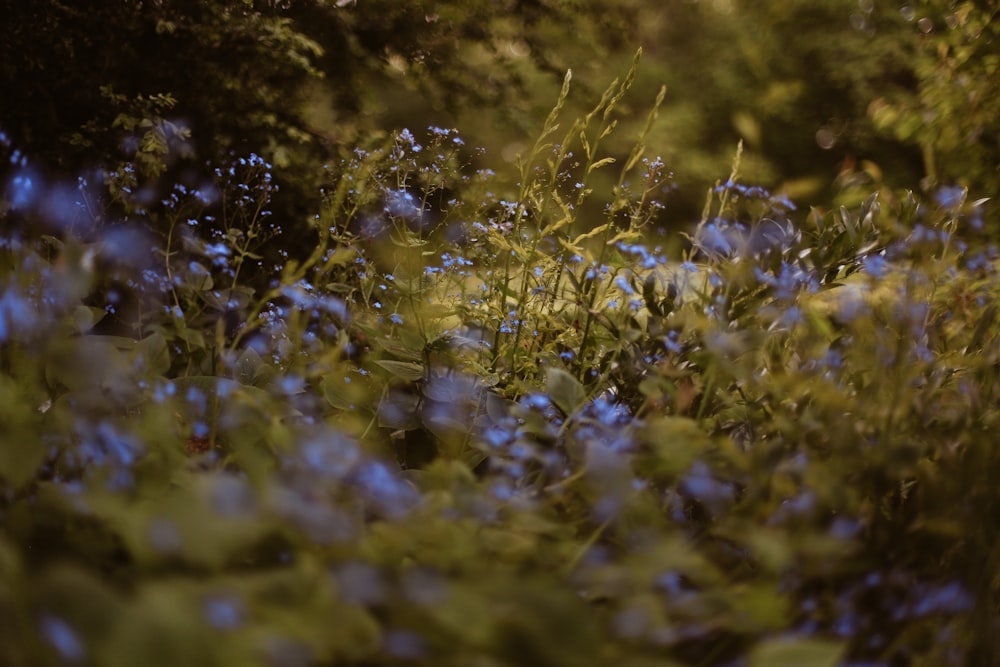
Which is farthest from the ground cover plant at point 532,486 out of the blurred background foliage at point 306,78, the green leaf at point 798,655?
the blurred background foliage at point 306,78

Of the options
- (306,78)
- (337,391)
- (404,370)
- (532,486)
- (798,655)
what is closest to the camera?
(798,655)

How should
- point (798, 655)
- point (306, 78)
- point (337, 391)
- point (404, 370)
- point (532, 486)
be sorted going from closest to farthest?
point (798, 655) → point (532, 486) → point (337, 391) → point (404, 370) → point (306, 78)

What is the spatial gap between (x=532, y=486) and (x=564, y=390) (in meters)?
0.16

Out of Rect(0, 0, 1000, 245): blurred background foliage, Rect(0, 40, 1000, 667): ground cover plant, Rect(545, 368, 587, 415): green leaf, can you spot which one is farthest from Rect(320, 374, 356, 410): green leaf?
Rect(0, 0, 1000, 245): blurred background foliage

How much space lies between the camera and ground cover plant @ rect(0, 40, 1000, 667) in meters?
0.65

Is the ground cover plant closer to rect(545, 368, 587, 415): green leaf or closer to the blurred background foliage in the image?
rect(545, 368, 587, 415): green leaf

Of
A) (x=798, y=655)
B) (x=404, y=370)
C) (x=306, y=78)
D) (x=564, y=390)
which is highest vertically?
(x=306, y=78)

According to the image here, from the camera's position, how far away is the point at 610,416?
1.13 m

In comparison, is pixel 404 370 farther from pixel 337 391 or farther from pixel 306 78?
pixel 306 78

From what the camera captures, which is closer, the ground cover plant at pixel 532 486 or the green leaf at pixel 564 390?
the ground cover plant at pixel 532 486

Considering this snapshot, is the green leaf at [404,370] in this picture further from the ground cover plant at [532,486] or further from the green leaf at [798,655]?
the green leaf at [798,655]

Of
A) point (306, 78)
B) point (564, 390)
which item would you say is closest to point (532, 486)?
point (564, 390)

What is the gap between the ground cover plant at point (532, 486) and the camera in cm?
65

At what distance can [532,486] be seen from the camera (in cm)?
114
